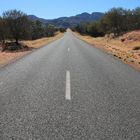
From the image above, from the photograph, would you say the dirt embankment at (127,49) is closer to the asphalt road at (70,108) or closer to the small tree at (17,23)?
the asphalt road at (70,108)

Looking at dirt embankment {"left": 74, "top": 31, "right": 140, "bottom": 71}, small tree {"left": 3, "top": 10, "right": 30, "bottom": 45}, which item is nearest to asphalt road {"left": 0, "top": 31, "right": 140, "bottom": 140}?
dirt embankment {"left": 74, "top": 31, "right": 140, "bottom": 71}

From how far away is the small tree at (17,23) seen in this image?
40531mm

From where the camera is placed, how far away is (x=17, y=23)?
133 ft

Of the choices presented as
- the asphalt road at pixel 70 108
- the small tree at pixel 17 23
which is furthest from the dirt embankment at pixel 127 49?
the small tree at pixel 17 23

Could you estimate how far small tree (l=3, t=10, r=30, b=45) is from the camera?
4053cm

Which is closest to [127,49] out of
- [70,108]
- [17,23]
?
[17,23]

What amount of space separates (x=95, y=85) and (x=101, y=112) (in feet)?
11.0

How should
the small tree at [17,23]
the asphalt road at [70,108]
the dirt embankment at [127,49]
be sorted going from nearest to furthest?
the asphalt road at [70,108] → the dirt embankment at [127,49] → the small tree at [17,23]

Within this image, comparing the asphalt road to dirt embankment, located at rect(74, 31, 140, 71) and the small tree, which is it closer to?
dirt embankment, located at rect(74, 31, 140, 71)

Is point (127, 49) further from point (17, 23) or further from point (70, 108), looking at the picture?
point (70, 108)

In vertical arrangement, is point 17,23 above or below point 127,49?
above

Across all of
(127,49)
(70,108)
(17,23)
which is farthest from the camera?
(17,23)

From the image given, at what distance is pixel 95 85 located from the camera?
9781mm

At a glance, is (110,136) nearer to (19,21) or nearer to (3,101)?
(3,101)
